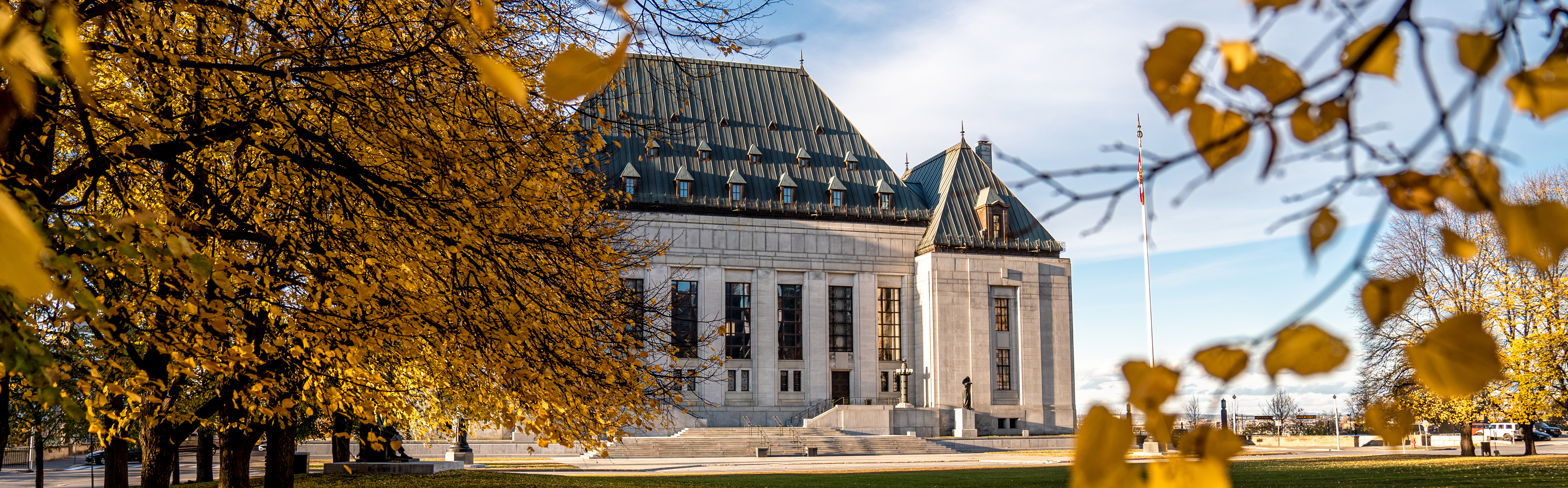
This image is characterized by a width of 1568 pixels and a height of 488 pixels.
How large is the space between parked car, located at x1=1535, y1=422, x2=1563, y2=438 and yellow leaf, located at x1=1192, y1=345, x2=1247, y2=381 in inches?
2993

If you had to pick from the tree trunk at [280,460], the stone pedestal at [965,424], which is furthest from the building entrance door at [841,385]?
the tree trunk at [280,460]

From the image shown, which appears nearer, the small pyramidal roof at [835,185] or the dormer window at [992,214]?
the small pyramidal roof at [835,185]

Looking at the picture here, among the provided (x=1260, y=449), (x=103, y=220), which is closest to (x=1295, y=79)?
(x=103, y=220)

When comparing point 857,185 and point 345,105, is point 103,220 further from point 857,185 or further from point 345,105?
point 857,185

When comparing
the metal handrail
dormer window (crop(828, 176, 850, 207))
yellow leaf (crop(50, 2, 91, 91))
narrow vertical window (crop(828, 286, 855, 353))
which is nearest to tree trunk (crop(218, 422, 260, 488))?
yellow leaf (crop(50, 2, 91, 91))

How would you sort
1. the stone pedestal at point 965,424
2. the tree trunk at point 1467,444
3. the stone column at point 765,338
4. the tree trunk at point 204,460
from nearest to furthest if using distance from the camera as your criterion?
the tree trunk at point 204,460
the tree trunk at point 1467,444
the stone pedestal at point 965,424
the stone column at point 765,338

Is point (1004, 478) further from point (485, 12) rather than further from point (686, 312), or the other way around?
point (686, 312)

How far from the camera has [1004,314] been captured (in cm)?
5897

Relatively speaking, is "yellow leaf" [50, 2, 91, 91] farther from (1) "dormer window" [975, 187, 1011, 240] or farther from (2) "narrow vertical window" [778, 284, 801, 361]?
(1) "dormer window" [975, 187, 1011, 240]

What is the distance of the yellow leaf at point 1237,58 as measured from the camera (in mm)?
1381

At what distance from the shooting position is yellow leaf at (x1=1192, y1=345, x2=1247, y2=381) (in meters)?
1.32

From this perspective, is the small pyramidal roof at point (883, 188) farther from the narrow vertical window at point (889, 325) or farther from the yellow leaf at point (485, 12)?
the yellow leaf at point (485, 12)

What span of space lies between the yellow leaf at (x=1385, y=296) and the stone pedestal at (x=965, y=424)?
51.6m

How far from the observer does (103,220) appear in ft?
19.6
